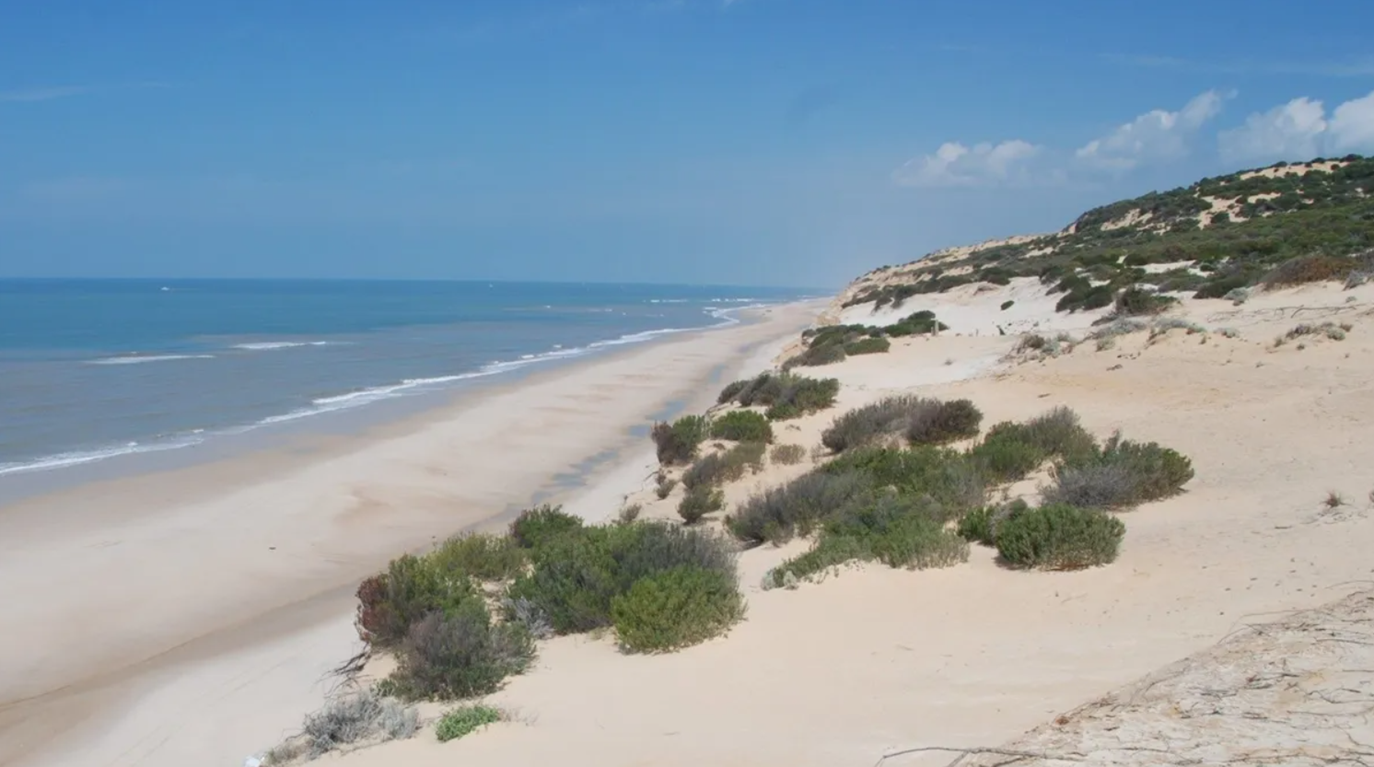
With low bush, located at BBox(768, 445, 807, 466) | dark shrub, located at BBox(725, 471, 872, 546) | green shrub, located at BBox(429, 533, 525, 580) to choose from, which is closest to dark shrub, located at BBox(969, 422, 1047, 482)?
dark shrub, located at BBox(725, 471, 872, 546)

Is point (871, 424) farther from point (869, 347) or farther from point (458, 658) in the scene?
point (869, 347)

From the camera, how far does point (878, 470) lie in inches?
473

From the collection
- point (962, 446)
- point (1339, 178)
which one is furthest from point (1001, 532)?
point (1339, 178)

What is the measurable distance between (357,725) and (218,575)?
24.8ft

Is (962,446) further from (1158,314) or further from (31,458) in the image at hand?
(31,458)

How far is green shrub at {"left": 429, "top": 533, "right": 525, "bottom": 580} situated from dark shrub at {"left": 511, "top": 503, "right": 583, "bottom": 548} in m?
0.76

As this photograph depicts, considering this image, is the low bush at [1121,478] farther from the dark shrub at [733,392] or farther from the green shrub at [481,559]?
the dark shrub at [733,392]

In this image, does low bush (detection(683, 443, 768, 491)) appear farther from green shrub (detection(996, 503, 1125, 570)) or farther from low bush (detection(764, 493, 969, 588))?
green shrub (detection(996, 503, 1125, 570))

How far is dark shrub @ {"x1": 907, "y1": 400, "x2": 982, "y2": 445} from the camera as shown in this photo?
14.4 meters

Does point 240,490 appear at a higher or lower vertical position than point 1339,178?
lower

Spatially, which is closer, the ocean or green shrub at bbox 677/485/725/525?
green shrub at bbox 677/485/725/525

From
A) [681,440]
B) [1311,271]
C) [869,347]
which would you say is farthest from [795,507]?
[869,347]

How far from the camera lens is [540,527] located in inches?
463

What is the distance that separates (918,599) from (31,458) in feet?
64.7
